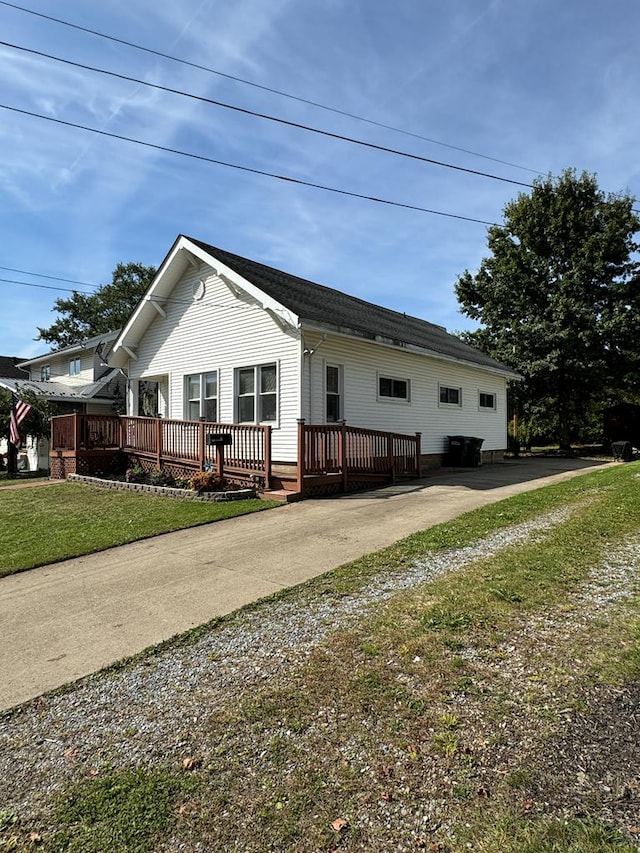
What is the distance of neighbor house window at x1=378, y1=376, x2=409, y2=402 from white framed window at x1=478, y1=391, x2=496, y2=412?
5.23m

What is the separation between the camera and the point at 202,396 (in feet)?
46.1

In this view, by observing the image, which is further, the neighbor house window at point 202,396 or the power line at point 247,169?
the neighbor house window at point 202,396

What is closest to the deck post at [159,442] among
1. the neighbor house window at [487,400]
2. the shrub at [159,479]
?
the shrub at [159,479]

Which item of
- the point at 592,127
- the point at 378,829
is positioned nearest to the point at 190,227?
the point at 592,127

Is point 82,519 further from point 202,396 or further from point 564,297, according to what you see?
point 564,297

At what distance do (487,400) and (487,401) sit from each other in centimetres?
4

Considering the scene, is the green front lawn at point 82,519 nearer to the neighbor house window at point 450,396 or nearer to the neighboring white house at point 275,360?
the neighboring white house at point 275,360

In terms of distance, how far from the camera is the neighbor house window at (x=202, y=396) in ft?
45.4

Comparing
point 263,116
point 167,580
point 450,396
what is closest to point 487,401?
point 450,396

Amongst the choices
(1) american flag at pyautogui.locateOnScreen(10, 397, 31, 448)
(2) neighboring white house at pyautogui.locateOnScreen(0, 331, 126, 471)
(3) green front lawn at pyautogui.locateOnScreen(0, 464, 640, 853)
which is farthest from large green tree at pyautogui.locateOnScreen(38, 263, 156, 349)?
(3) green front lawn at pyautogui.locateOnScreen(0, 464, 640, 853)

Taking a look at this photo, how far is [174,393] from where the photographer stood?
588 inches

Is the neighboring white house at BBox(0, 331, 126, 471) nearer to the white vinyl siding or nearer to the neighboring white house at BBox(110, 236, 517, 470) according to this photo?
the white vinyl siding

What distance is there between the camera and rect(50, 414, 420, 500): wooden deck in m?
10.3

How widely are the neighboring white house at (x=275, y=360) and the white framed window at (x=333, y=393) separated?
0.03m
